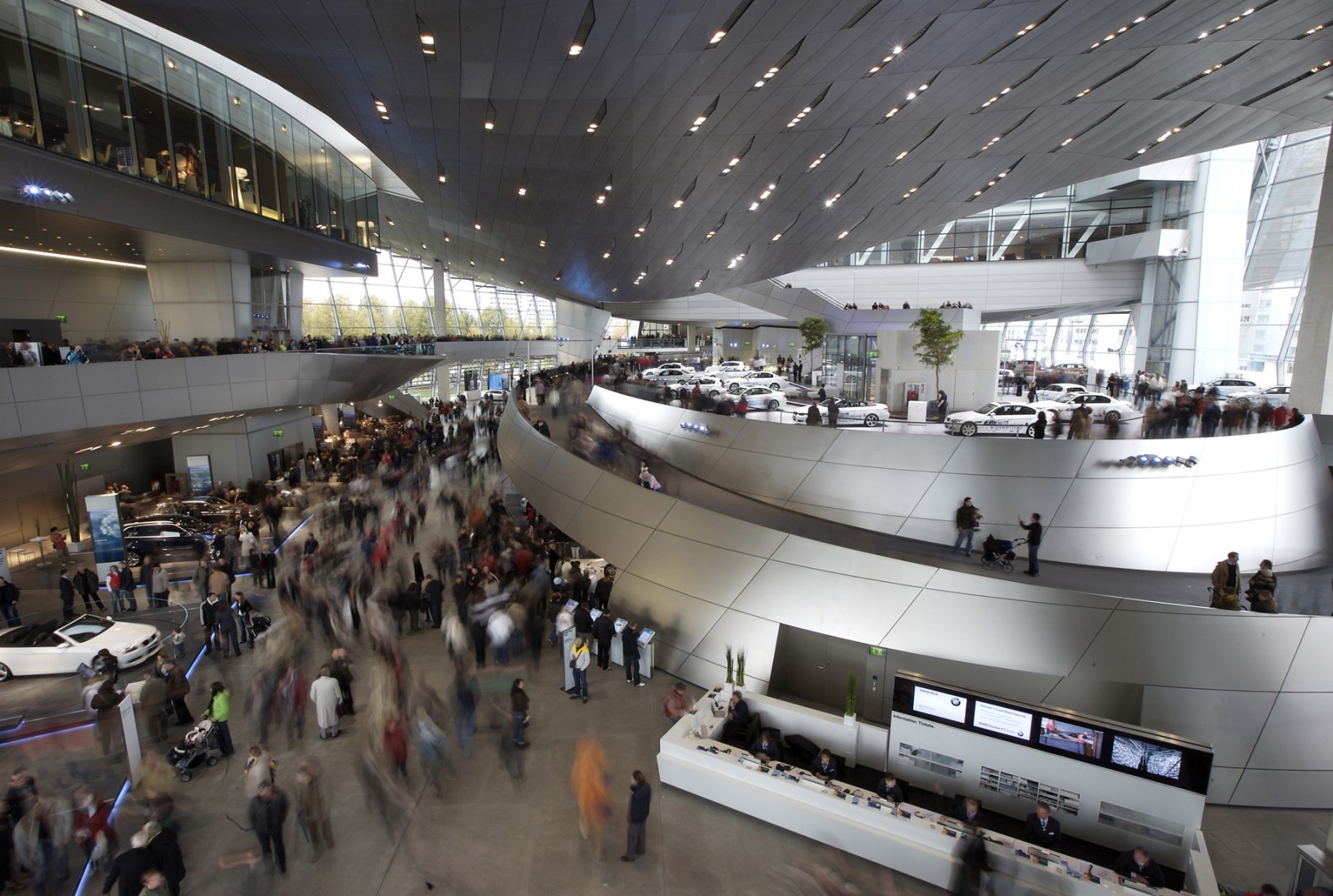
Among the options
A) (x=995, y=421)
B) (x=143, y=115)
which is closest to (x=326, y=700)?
(x=995, y=421)

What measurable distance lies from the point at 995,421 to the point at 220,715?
54.7 ft

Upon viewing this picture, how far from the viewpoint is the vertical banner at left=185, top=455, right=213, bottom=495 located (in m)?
23.7

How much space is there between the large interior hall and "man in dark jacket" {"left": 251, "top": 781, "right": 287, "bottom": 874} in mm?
61

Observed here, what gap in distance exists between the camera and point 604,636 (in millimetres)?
12016

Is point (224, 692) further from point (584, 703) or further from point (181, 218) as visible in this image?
point (181, 218)

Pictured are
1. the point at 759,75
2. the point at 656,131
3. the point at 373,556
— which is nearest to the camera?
the point at 759,75

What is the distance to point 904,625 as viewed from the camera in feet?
33.2

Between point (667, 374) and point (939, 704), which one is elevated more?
point (667, 374)

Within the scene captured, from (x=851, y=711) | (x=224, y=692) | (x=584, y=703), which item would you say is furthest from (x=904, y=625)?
(x=224, y=692)

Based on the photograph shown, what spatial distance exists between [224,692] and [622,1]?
11.7 metres

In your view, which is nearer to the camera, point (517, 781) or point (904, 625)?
point (517, 781)

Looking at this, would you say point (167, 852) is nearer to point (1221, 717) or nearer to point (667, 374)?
point (1221, 717)

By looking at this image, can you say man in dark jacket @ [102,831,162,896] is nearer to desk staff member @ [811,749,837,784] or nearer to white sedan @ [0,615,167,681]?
white sedan @ [0,615,167,681]

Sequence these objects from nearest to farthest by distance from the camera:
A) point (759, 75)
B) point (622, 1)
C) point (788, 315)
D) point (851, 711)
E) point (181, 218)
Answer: point (851, 711), point (622, 1), point (759, 75), point (181, 218), point (788, 315)
